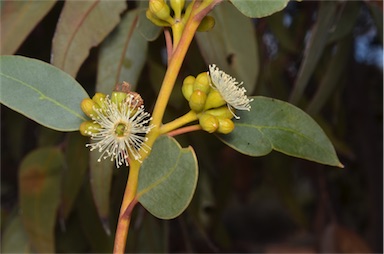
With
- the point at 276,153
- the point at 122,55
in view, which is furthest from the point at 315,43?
the point at 276,153

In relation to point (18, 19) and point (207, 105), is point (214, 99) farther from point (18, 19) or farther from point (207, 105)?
point (18, 19)

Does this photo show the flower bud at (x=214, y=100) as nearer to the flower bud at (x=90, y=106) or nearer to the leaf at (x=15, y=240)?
the flower bud at (x=90, y=106)

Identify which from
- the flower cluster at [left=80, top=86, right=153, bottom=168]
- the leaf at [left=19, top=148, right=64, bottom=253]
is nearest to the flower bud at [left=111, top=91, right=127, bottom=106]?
the flower cluster at [left=80, top=86, right=153, bottom=168]

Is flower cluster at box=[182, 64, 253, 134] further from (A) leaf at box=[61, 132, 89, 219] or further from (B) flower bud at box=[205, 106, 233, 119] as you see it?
(A) leaf at box=[61, 132, 89, 219]

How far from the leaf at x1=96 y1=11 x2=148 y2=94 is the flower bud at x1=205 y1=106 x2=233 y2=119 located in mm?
288

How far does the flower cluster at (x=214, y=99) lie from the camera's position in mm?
490

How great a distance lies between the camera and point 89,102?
1.65 feet

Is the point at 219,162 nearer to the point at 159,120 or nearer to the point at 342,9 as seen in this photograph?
the point at 342,9

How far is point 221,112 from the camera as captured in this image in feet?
1.68

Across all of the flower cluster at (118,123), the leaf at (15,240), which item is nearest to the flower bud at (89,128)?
the flower cluster at (118,123)

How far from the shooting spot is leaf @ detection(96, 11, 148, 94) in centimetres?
78

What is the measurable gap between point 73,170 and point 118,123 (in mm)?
518

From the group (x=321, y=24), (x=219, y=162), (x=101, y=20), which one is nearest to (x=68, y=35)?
(x=101, y=20)

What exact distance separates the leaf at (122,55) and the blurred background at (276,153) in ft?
0.25
